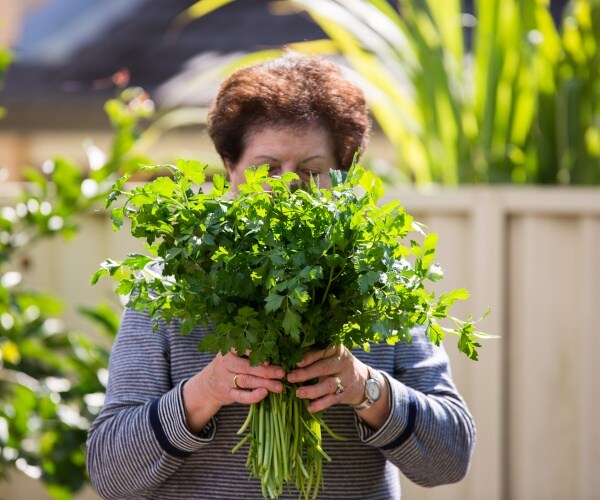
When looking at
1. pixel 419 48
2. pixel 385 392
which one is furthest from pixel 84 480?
pixel 419 48

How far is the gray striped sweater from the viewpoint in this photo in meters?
1.81

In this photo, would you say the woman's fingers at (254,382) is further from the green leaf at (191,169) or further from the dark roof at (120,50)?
the dark roof at (120,50)

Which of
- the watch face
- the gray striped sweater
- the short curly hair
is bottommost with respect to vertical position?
the gray striped sweater

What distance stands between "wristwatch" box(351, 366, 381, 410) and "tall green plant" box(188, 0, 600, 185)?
7.52ft

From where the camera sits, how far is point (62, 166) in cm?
328

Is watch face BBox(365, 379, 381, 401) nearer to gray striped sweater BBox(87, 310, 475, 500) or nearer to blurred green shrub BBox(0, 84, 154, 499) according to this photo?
gray striped sweater BBox(87, 310, 475, 500)

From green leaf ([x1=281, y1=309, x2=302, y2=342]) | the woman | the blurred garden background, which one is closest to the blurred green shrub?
the blurred garden background

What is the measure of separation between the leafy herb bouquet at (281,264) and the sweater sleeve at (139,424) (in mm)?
226

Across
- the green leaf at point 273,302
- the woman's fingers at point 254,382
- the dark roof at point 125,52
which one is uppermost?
the dark roof at point 125,52

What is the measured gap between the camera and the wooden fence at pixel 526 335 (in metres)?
3.44

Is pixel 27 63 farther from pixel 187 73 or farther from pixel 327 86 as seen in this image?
pixel 327 86

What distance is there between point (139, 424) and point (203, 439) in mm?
114

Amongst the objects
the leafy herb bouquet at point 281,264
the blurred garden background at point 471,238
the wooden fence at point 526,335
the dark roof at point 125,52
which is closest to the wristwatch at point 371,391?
the leafy herb bouquet at point 281,264

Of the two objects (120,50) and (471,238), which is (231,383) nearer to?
(471,238)
